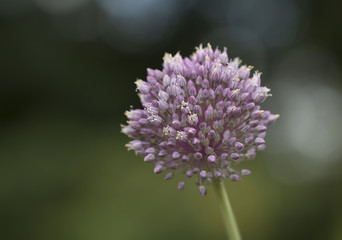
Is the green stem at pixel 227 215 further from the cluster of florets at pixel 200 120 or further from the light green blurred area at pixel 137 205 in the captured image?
the light green blurred area at pixel 137 205

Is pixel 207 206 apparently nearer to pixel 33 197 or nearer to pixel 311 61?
pixel 33 197

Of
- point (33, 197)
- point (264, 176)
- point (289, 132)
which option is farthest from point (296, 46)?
point (33, 197)

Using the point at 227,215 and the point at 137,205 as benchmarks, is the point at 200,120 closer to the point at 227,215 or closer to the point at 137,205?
the point at 227,215

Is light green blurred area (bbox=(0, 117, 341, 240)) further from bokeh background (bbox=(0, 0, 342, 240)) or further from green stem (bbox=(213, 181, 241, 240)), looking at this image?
green stem (bbox=(213, 181, 241, 240))

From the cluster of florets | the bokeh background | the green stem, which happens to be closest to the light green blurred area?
the bokeh background

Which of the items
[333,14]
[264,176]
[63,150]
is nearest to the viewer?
[264,176]

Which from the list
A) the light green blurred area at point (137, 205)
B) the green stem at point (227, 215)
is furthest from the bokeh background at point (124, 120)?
the green stem at point (227, 215)
